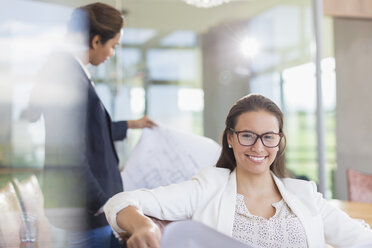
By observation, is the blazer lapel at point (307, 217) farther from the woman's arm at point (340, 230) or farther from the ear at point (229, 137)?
the ear at point (229, 137)

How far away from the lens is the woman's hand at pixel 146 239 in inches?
37.4

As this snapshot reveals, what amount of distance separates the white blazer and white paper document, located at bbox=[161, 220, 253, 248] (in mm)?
389

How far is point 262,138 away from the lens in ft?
4.40

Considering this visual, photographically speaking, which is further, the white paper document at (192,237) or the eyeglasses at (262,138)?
the eyeglasses at (262,138)

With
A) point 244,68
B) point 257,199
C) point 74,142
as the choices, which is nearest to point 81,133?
point 74,142

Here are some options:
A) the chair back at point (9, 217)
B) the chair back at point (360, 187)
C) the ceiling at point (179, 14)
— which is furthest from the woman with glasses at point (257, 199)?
the ceiling at point (179, 14)

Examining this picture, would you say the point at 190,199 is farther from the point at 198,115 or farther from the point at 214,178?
the point at 198,115

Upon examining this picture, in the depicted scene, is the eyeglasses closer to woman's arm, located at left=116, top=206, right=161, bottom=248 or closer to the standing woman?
woman's arm, located at left=116, top=206, right=161, bottom=248

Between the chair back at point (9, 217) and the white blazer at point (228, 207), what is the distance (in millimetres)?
510

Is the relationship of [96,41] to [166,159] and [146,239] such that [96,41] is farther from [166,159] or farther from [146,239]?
[146,239]

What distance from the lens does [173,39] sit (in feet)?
12.4

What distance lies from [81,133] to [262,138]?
640 mm

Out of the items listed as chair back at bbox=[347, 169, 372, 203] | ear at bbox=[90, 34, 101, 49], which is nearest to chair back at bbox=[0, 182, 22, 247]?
ear at bbox=[90, 34, 101, 49]

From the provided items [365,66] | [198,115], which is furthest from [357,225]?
[365,66]
